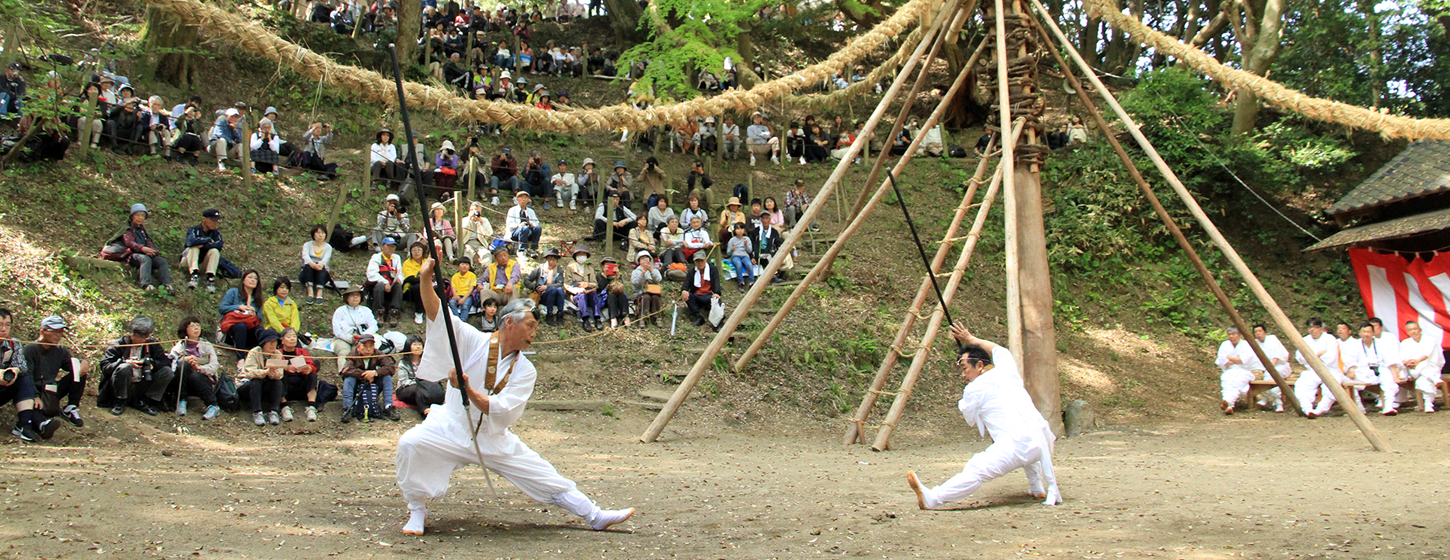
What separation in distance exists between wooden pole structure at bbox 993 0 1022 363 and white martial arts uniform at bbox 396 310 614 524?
3607 millimetres

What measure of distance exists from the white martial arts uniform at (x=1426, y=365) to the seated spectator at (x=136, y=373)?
11.9 metres

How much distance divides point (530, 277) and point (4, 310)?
16.8 ft

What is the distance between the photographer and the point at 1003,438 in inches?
207

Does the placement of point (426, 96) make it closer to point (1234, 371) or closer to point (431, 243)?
point (431, 243)

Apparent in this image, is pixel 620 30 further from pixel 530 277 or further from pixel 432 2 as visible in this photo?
pixel 530 277

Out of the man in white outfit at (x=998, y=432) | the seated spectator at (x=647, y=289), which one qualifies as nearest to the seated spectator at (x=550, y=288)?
the seated spectator at (x=647, y=289)

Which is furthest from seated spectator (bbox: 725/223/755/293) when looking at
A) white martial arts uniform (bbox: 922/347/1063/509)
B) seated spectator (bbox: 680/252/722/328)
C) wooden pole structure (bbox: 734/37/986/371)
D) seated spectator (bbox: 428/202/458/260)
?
white martial arts uniform (bbox: 922/347/1063/509)

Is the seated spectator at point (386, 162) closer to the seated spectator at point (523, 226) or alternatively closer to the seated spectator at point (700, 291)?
the seated spectator at point (523, 226)

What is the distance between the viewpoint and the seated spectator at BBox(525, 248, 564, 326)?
→ 10742mm

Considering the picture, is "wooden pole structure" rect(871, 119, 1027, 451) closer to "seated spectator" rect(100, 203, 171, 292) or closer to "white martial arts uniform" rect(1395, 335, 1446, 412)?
"white martial arts uniform" rect(1395, 335, 1446, 412)

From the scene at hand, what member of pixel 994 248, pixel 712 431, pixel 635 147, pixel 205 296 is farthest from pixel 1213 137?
pixel 205 296

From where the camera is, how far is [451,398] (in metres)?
4.39

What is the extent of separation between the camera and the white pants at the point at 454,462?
429 centimetres

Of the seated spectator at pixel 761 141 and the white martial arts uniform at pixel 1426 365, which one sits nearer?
the white martial arts uniform at pixel 1426 365
